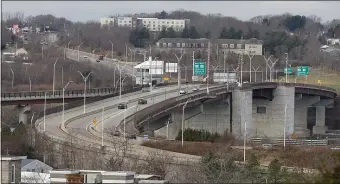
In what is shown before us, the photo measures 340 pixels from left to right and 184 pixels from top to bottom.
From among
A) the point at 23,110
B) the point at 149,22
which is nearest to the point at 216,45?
the point at 149,22

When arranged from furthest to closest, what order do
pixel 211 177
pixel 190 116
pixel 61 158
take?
pixel 190 116, pixel 61 158, pixel 211 177

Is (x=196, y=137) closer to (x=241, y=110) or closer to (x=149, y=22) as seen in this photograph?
(x=241, y=110)

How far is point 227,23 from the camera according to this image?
6220 inches

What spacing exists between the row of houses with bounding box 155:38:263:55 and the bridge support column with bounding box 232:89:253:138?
5243cm

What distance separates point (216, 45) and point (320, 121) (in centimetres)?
4333

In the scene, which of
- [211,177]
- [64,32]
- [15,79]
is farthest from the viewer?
[64,32]

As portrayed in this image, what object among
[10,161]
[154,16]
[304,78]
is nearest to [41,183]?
[10,161]

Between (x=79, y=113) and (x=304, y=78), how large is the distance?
161 ft

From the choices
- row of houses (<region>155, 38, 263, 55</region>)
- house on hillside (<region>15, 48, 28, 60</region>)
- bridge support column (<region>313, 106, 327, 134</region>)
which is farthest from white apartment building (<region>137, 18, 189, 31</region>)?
bridge support column (<region>313, 106, 327, 134</region>)

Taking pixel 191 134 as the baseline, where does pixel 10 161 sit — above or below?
above

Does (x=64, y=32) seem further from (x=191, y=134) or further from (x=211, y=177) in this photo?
(x=211, y=177)

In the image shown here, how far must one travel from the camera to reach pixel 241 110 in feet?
214

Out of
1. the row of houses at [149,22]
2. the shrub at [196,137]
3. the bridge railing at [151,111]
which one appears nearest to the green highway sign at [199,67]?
the bridge railing at [151,111]

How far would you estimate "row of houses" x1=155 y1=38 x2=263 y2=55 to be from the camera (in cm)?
12038
